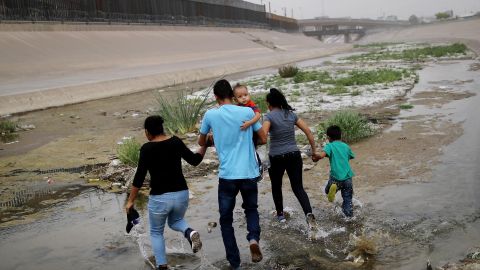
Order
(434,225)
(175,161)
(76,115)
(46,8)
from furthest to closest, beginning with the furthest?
(46,8), (76,115), (434,225), (175,161)

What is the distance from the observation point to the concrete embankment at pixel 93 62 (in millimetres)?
18953

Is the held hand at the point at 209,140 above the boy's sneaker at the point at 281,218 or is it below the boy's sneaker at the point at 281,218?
above

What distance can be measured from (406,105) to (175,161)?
1021 cm

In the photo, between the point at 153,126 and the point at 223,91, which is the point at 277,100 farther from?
the point at 153,126

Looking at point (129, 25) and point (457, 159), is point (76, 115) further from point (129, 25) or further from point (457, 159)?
point (129, 25)

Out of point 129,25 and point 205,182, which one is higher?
point 129,25

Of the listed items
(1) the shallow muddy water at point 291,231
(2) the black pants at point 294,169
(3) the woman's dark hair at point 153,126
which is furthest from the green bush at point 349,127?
(3) the woman's dark hair at point 153,126

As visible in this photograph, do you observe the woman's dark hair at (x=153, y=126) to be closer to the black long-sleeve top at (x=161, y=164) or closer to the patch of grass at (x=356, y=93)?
the black long-sleeve top at (x=161, y=164)

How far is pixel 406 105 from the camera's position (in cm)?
1334

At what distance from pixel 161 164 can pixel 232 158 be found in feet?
2.05

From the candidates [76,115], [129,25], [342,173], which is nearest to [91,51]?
[129,25]

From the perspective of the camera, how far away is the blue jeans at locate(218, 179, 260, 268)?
14.9ft

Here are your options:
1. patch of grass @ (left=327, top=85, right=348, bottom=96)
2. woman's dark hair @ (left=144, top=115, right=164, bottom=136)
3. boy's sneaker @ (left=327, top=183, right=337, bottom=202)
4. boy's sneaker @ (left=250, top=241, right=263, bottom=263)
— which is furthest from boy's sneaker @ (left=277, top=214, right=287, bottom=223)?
patch of grass @ (left=327, top=85, right=348, bottom=96)

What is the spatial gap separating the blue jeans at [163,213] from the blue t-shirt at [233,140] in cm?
44
